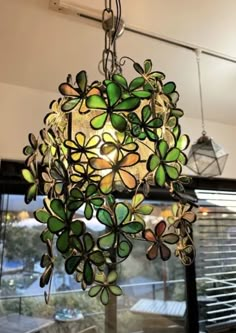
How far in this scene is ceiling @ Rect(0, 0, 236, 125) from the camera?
140 centimetres

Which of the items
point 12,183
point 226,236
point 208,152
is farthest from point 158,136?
point 226,236

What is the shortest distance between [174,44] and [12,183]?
1.22 metres

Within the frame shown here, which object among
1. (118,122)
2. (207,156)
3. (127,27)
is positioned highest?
(127,27)

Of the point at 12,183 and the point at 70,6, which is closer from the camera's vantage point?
the point at 70,6

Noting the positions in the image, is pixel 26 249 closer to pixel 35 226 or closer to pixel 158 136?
pixel 35 226

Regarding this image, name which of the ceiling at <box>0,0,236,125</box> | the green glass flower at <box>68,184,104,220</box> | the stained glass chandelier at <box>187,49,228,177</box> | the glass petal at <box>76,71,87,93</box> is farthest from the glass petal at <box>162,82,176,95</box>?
the stained glass chandelier at <box>187,49,228,177</box>

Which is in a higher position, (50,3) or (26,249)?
(50,3)

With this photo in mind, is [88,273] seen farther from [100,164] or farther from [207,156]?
[207,156]

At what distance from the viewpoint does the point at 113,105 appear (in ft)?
2.13

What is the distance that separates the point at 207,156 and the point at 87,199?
1.16m

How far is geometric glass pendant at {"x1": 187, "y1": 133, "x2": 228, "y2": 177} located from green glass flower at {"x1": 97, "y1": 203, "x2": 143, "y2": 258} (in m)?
1.12

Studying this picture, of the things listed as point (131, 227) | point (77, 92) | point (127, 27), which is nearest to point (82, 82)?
point (77, 92)

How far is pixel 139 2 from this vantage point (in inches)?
53.4

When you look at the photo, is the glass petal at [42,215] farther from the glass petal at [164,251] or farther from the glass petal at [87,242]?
the glass petal at [164,251]
